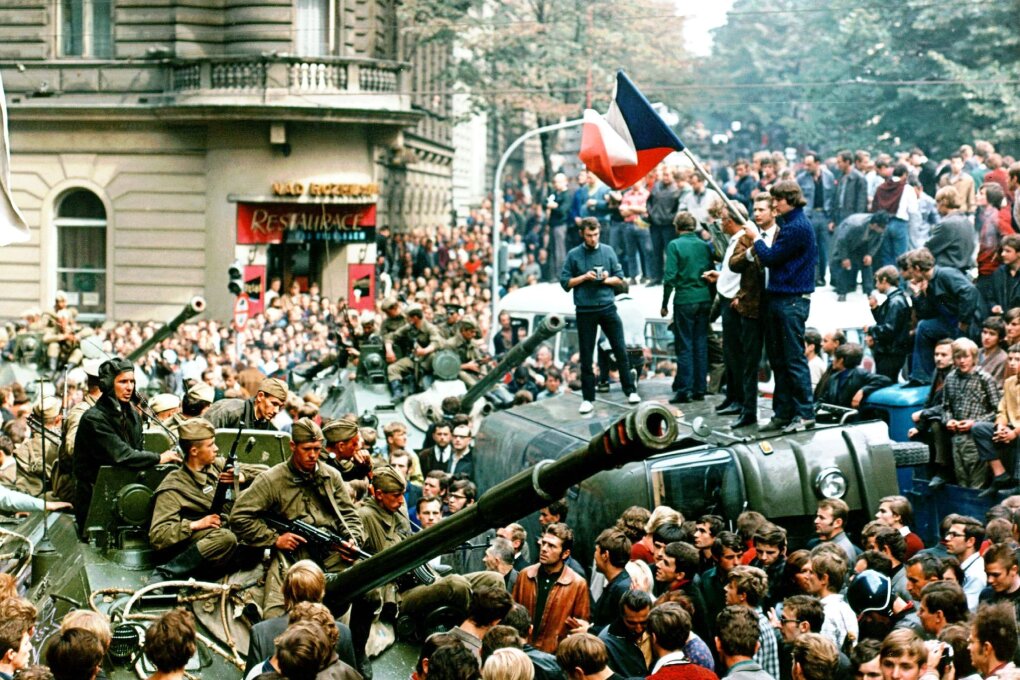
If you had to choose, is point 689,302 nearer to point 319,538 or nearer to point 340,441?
point 340,441

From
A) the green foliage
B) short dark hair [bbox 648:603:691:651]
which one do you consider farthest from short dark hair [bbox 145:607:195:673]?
the green foliage

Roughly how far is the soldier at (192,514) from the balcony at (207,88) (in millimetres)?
23449

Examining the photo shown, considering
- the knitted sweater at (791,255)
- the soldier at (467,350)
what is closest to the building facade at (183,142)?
the soldier at (467,350)

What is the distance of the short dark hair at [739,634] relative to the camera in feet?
27.2

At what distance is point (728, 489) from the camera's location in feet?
41.4

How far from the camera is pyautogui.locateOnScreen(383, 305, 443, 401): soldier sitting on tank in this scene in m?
18.3

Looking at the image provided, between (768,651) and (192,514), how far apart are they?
3552 mm

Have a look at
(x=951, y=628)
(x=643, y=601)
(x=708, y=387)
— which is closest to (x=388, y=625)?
(x=643, y=601)

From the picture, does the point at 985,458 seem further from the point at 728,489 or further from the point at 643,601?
the point at 643,601

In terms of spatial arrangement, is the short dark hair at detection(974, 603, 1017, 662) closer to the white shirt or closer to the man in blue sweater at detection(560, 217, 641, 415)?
the white shirt

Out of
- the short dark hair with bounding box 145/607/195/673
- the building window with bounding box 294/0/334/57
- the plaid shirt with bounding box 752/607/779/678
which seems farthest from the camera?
the building window with bounding box 294/0/334/57

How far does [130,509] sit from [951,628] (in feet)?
16.3

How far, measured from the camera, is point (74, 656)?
7.43 metres

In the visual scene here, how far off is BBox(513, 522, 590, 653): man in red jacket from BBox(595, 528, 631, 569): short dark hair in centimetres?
27
